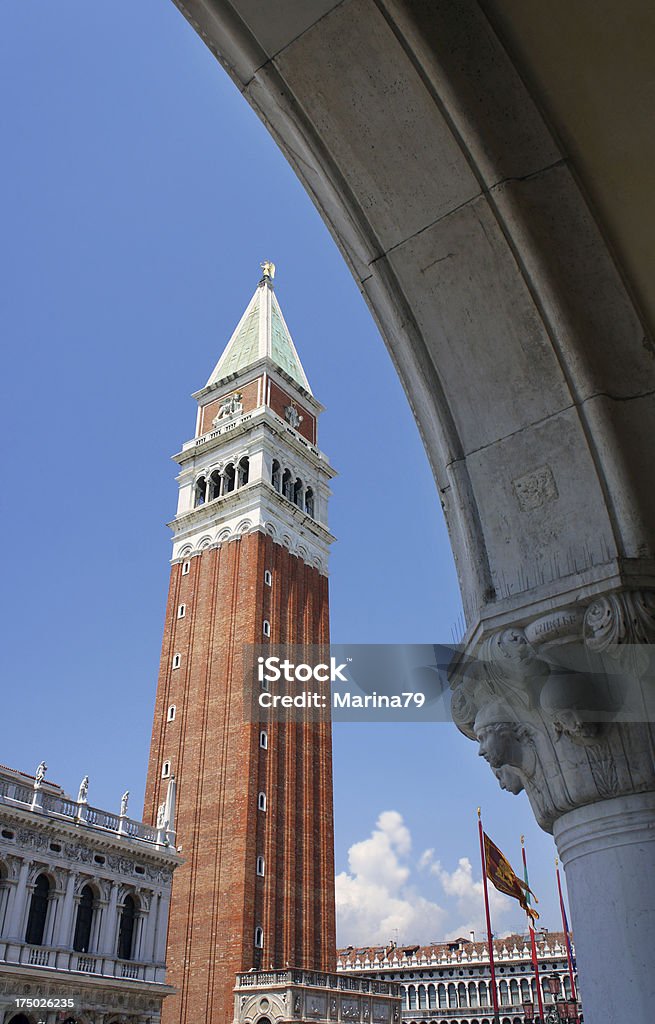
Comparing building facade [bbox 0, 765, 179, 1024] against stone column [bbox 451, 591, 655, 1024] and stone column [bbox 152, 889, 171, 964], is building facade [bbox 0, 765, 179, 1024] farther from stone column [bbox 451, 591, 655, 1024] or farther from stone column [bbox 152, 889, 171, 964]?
stone column [bbox 451, 591, 655, 1024]

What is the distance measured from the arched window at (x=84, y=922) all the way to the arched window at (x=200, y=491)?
73.2 ft

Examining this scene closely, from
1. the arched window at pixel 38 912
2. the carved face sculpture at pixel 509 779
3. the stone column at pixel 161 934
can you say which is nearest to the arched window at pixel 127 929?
the stone column at pixel 161 934

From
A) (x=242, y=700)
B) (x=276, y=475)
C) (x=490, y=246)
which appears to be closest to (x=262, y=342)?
(x=276, y=475)

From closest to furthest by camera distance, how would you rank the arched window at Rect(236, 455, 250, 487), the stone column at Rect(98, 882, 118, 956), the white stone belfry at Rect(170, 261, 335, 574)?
the stone column at Rect(98, 882, 118, 956), the white stone belfry at Rect(170, 261, 335, 574), the arched window at Rect(236, 455, 250, 487)

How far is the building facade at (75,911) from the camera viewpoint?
22.8 meters

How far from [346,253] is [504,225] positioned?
2.56 feet

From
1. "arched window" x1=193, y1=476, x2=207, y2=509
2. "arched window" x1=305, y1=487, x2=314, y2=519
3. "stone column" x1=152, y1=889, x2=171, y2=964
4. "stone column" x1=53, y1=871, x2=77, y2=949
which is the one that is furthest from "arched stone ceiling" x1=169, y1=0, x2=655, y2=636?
"arched window" x1=305, y1=487, x2=314, y2=519

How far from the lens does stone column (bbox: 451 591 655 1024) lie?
2545 mm

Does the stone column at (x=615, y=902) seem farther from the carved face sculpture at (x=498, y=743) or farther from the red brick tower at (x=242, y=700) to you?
the red brick tower at (x=242, y=700)

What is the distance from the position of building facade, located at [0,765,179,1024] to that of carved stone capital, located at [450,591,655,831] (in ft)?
75.8

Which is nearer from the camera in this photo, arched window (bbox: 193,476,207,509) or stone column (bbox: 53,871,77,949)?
stone column (bbox: 53,871,77,949)

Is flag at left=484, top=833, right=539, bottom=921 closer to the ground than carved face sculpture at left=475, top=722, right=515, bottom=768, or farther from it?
farther from it

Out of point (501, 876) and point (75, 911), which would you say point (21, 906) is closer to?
point (75, 911)

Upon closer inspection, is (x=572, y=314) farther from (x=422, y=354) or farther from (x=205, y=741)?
(x=205, y=741)
